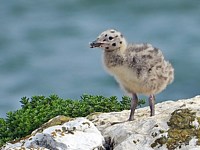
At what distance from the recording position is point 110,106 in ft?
30.4

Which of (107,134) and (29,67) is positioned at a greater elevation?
(29,67)

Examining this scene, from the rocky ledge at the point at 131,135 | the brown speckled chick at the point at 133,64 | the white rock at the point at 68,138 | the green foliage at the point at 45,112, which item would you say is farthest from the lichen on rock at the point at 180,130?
the green foliage at the point at 45,112

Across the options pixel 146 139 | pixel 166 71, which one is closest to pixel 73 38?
pixel 166 71

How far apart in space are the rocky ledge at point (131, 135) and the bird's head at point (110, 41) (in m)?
0.67

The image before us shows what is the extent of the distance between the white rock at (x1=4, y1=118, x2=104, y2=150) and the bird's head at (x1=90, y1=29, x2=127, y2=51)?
711 millimetres

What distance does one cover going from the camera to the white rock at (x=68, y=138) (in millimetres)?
6758

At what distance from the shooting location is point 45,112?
367 inches

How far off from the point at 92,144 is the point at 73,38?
8826 millimetres

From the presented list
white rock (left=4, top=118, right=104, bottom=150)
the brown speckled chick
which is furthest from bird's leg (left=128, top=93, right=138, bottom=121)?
white rock (left=4, top=118, right=104, bottom=150)

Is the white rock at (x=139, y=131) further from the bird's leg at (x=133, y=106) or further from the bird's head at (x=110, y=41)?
the bird's head at (x=110, y=41)

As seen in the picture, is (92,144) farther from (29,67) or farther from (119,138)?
(29,67)

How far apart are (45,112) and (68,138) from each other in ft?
8.24

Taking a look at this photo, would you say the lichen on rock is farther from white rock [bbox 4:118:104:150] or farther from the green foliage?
the green foliage

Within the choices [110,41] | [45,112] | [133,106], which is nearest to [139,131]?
[133,106]
